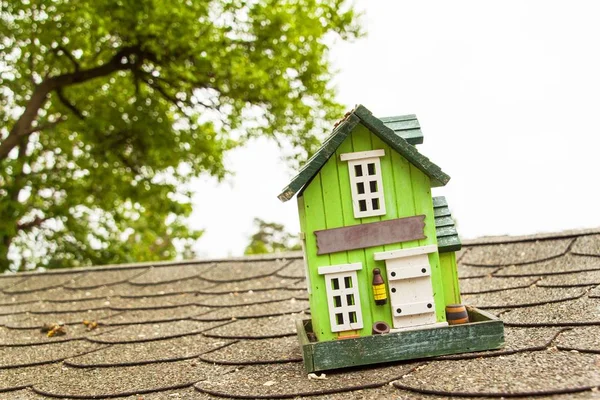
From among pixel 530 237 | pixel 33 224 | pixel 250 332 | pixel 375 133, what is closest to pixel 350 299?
pixel 375 133

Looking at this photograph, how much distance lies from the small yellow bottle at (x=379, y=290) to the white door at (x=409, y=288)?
0.09 feet

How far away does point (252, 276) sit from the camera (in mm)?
3949

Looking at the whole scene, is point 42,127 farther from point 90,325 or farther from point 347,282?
point 347,282

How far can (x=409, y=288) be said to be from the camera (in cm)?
193

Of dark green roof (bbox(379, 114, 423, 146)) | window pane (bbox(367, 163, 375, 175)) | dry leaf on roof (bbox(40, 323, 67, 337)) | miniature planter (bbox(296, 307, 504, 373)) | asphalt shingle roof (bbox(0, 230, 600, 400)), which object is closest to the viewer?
asphalt shingle roof (bbox(0, 230, 600, 400))

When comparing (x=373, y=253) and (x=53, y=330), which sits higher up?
(x=373, y=253)

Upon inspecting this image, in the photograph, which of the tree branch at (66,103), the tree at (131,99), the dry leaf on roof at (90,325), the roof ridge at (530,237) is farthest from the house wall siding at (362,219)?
the tree branch at (66,103)

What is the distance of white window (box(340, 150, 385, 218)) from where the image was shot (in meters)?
1.96

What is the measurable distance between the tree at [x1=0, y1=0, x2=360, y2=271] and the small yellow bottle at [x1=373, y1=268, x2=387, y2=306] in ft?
13.4

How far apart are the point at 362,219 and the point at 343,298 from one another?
0.82ft

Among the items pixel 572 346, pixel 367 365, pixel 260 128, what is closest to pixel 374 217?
pixel 367 365

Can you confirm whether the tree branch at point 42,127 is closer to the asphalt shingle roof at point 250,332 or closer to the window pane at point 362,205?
the asphalt shingle roof at point 250,332

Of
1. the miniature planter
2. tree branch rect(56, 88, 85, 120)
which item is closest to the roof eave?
the miniature planter

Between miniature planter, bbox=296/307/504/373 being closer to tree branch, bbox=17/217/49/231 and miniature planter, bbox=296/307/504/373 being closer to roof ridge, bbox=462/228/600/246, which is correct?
roof ridge, bbox=462/228/600/246
